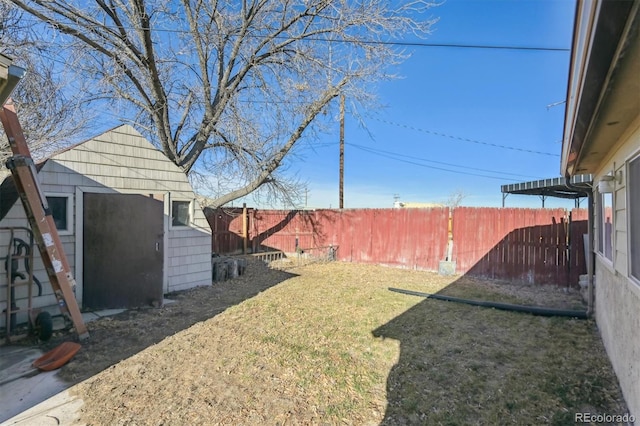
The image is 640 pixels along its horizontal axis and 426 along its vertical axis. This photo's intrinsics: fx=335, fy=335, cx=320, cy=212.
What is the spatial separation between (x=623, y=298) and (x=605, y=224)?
1872mm

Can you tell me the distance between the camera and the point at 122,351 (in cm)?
379

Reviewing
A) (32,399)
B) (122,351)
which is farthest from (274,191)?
(32,399)

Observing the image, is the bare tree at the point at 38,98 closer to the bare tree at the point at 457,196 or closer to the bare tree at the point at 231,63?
the bare tree at the point at 231,63

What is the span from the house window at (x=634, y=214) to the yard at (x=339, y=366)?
1.18 m

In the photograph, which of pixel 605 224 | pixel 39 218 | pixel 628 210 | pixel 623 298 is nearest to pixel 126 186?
pixel 39 218

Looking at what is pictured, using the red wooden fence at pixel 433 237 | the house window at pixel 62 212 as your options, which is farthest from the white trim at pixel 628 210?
the house window at pixel 62 212

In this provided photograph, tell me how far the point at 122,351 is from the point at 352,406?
271cm

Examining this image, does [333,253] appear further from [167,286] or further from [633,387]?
[633,387]

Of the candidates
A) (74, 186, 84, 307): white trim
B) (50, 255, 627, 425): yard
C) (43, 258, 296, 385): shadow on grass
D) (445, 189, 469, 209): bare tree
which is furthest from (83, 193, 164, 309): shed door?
(445, 189, 469, 209): bare tree

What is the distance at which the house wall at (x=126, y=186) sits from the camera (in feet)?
16.2

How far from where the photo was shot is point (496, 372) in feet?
11.0

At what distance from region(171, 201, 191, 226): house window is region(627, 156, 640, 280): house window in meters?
6.75

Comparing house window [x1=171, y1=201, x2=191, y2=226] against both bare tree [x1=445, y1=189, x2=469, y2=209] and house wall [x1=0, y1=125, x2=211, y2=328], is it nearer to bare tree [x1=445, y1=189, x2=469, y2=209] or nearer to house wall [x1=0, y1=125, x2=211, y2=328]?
house wall [x1=0, y1=125, x2=211, y2=328]

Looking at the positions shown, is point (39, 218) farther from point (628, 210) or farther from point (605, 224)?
point (605, 224)
